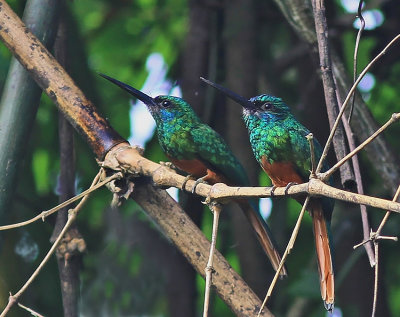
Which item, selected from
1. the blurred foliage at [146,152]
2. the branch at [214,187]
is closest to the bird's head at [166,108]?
the blurred foliage at [146,152]

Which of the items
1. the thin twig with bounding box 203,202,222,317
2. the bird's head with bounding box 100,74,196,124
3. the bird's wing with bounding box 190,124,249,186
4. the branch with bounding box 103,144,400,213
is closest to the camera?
the branch with bounding box 103,144,400,213

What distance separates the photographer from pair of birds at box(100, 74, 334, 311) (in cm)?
224

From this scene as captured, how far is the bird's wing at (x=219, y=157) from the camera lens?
102 inches

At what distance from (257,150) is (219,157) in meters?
0.22

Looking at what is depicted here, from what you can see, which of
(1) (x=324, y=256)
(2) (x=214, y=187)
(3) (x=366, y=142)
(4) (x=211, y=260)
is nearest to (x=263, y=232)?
(1) (x=324, y=256)

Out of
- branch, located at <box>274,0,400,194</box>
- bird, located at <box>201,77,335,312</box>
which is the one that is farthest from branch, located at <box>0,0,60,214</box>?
branch, located at <box>274,0,400,194</box>

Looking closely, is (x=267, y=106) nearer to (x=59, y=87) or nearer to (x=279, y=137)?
(x=279, y=137)

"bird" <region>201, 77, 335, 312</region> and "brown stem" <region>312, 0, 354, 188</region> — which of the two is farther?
"bird" <region>201, 77, 335, 312</region>

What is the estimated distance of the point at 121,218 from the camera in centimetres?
363

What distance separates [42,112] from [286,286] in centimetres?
135

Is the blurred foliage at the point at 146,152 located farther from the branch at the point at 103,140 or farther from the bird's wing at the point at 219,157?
the branch at the point at 103,140

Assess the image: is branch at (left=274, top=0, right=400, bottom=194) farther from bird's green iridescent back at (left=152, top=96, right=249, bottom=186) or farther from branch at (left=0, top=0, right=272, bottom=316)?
branch at (left=0, top=0, right=272, bottom=316)

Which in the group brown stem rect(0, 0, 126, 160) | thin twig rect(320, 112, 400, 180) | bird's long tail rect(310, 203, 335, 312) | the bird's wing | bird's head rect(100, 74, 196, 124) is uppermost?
bird's head rect(100, 74, 196, 124)

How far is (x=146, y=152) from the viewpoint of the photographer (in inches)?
140
